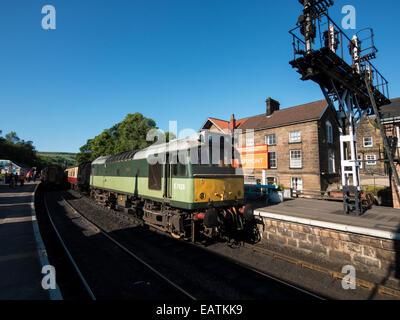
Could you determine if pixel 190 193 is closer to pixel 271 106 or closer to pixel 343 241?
pixel 343 241

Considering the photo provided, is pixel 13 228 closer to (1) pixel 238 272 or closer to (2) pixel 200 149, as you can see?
(2) pixel 200 149

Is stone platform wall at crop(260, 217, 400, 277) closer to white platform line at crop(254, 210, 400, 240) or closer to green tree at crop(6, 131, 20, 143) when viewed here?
white platform line at crop(254, 210, 400, 240)

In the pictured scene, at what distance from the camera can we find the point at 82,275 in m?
5.70

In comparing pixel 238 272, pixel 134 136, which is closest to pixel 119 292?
pixel 238 272

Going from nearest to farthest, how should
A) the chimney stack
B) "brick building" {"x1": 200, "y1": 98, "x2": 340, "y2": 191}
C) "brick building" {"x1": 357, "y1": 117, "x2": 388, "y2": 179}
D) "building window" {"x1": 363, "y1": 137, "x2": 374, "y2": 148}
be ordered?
"brick building" {"x1": 200, "y1": 98, "x2": 340, "y2": 191}
the chimney stack
"brick building" {"x1": 357, "y1": 117, "x2": 388, "y2": 179}
"building window" {"x1": 363, "y1": 137, "x2": 374, "y2": 148}

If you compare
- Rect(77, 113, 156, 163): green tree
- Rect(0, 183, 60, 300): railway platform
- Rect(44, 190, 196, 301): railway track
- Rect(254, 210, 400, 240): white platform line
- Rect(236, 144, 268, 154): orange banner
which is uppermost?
Rect(77, 113, 156, 163): green tree

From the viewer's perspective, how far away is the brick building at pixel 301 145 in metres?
19.5

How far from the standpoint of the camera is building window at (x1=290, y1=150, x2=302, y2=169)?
20453 millimetres

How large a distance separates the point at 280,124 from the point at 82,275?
21.1m

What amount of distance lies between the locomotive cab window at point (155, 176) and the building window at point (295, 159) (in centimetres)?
1599

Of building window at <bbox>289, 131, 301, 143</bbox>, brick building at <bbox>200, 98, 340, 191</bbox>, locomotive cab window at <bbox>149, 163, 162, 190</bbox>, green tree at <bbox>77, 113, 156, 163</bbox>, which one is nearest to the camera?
locomotive cab window at <bbox>149, 163, 162, 190</bbox>

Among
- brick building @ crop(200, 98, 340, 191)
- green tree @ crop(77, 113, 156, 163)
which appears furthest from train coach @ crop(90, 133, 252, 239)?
green tree @ crop(77, 113, 156, 163)

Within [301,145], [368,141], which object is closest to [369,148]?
[368,141]

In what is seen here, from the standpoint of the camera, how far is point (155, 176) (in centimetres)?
938
